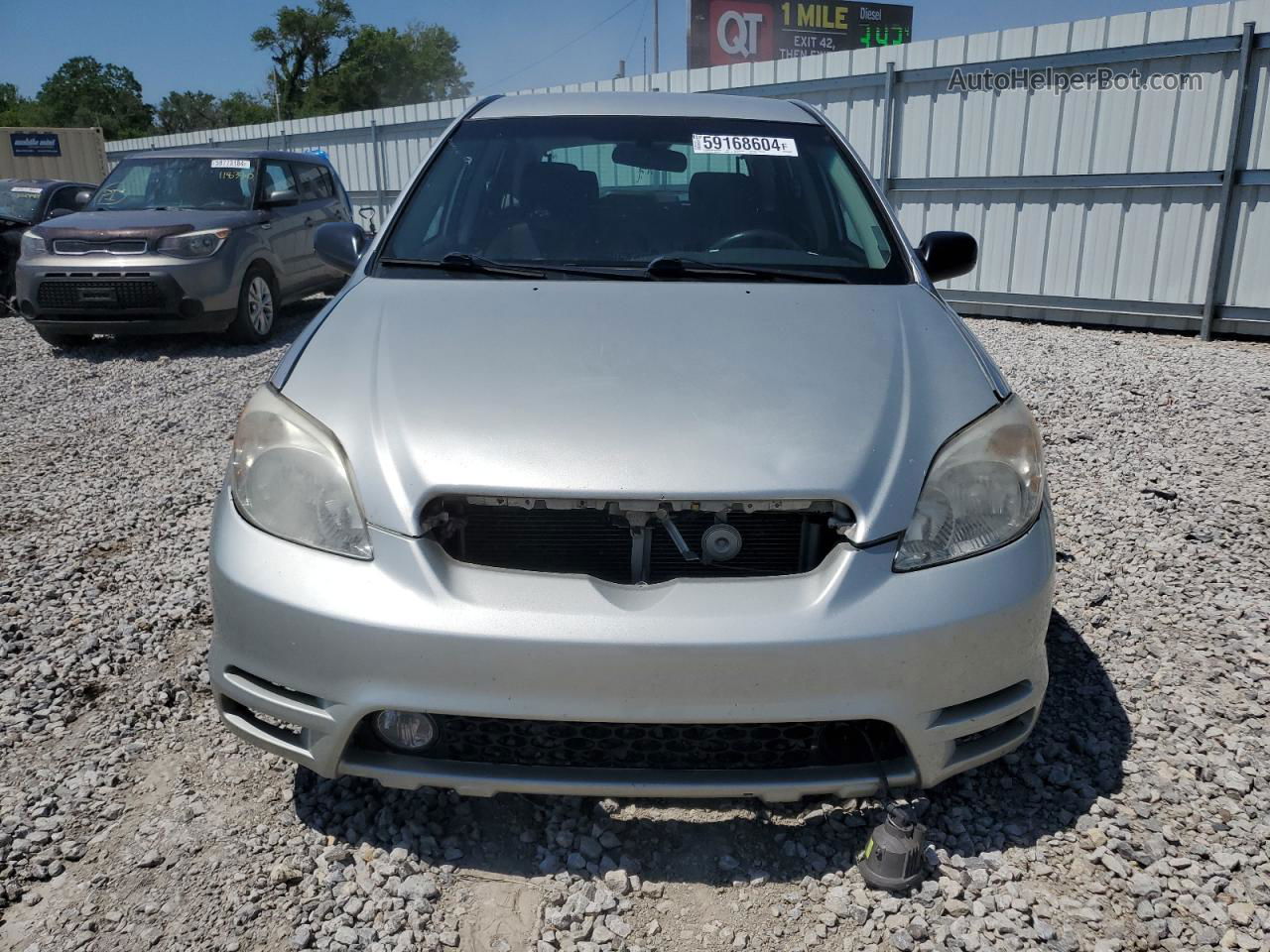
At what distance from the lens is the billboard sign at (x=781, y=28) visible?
39312mm

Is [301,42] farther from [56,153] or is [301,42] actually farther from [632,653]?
[632,653]

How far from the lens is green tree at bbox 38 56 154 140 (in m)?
63.3

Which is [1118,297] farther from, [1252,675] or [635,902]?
[635,902]

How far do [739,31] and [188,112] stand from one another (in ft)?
146

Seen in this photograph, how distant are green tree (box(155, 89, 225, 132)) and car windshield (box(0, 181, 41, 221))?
60885 millimetres

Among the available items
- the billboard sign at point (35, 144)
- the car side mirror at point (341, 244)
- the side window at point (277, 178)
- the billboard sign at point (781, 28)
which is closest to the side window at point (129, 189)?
the side window at point (277, 178)

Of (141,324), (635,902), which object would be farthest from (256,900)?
(141,324)

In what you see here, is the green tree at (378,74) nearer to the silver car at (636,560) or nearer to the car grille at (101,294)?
the car grille at (101,294)

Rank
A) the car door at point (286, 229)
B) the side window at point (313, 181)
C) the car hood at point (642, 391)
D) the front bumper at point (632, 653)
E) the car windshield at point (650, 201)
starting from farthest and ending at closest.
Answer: the side window at point (313, 181) < the car door at point (286, 229) < the car windshield at point (650, 201) < the car hood at point (642, 391) < the front bumper at point (632, 653)

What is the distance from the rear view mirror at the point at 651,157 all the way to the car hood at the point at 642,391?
0.75 m

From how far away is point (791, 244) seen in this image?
9.57 ft

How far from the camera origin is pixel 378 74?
58500 millimetres

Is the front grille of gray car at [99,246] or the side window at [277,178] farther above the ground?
the side window at [277,178]

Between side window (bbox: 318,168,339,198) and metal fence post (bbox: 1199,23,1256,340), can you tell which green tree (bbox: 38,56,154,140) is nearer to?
side window (bbox: 318,168,339,198)
